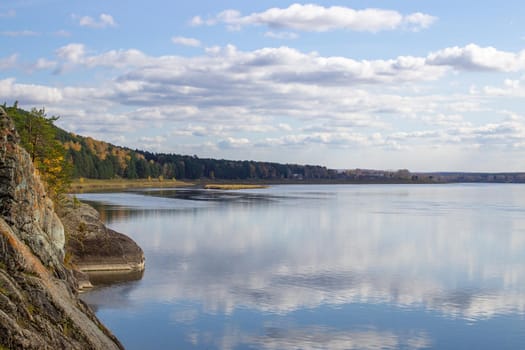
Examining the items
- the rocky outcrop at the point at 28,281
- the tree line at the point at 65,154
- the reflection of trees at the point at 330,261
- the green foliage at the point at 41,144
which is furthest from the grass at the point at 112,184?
the rocky outcrop at the point at 28,281

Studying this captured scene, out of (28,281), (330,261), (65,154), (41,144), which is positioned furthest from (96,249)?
(28,281)

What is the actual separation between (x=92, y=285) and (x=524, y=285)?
24.0 metres

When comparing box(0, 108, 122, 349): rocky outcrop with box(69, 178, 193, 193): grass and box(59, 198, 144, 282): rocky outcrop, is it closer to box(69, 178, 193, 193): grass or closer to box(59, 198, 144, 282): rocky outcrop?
box(59, 198, 144, 282): rocky outcrop

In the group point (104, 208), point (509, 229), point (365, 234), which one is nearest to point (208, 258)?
point (365, 234)

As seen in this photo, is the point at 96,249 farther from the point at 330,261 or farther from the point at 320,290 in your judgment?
the point at 330,261

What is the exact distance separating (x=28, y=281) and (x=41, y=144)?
21.1 metres

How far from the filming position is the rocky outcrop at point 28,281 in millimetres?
13680

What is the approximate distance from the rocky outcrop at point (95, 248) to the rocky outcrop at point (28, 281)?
525 inches

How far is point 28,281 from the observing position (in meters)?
15.4

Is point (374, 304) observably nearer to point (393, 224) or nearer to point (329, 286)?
point (329, 286)

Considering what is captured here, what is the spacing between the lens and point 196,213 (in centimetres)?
7612

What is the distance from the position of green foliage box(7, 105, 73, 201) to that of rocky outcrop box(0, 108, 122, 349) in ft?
43.3

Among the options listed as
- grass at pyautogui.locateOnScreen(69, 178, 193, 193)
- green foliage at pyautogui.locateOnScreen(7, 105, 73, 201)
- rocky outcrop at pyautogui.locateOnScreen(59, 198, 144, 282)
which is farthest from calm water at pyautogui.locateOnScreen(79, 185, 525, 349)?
grass at pyautogui.locateOnScreen(69, 178, 193, 193)

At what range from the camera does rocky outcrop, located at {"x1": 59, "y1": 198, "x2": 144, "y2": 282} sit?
34.9m
